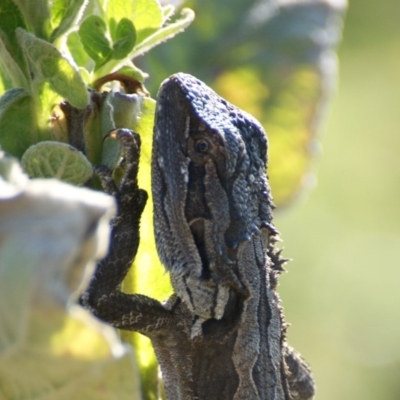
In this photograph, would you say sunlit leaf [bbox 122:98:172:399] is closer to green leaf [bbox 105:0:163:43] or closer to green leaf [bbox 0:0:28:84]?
green leaf [bbox 105:0:163:43]

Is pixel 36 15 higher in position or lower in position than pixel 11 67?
higher

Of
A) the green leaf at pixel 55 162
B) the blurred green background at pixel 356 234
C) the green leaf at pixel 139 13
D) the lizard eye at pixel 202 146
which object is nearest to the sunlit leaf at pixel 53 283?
the green leaf at pixel 55 162

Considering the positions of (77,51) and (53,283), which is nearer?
(53,283)

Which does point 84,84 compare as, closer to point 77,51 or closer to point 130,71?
point 130,71

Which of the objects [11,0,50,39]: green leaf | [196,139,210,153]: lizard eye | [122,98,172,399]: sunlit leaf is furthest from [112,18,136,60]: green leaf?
[196,139,210,153]: lizard eye

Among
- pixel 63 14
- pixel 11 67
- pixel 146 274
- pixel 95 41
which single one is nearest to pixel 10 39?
pixel 11 67

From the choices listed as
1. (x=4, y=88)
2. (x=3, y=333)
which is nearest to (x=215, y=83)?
(x=4, y=88)

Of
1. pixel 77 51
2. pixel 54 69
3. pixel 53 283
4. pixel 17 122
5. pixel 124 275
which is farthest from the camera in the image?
pixel 124 275
